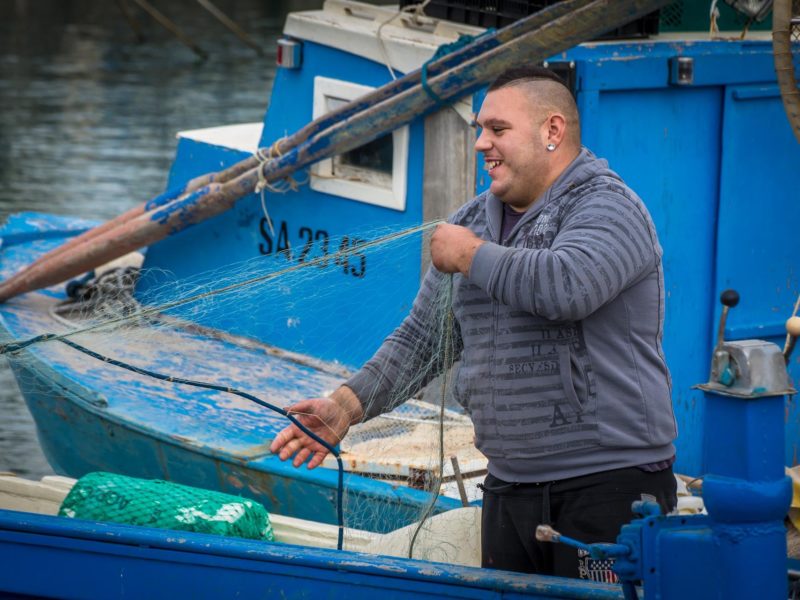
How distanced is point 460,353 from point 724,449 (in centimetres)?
110

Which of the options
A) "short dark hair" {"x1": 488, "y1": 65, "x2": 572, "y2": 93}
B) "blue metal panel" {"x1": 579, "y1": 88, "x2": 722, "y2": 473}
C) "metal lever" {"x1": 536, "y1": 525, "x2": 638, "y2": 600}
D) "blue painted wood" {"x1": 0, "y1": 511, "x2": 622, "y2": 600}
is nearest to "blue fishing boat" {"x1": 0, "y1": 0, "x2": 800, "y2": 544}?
"blue metal panel" {"x1": 579, "y1": 88, "x2": 722, "y2": 473}

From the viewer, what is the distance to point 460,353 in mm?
3568

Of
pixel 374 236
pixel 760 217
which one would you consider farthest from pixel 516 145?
pixel 760 217

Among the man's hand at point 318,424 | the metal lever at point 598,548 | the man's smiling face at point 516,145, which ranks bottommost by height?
the metal lever at point 598,548

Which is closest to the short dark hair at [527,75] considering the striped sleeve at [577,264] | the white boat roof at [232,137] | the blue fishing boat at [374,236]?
the striped sleeve at [577,264]

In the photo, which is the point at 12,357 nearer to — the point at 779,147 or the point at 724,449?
the point at 724,449

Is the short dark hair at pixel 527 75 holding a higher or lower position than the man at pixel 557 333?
higher

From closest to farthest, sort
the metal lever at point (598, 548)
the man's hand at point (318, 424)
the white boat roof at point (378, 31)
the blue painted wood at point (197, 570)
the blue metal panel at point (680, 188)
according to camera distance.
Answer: the metal lever at point (598, 548)
the blue painted wood at point (197, 570)
the man's hand at point (318, 424)
the blue metal panel at point (680, 188)
the white boat roof at point (378, 31)

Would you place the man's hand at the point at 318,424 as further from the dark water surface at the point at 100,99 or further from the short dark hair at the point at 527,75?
the dark water surface at the point at 100,99

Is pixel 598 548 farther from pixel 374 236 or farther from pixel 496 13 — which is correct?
pixel 496 13

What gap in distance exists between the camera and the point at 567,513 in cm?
311

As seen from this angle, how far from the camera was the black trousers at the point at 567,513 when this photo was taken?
3.07 m

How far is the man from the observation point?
2.97 m

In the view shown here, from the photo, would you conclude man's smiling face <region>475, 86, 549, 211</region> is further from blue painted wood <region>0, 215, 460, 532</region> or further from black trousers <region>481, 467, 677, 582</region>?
blue painted wood <region>0, 215, 460, 532</region>
